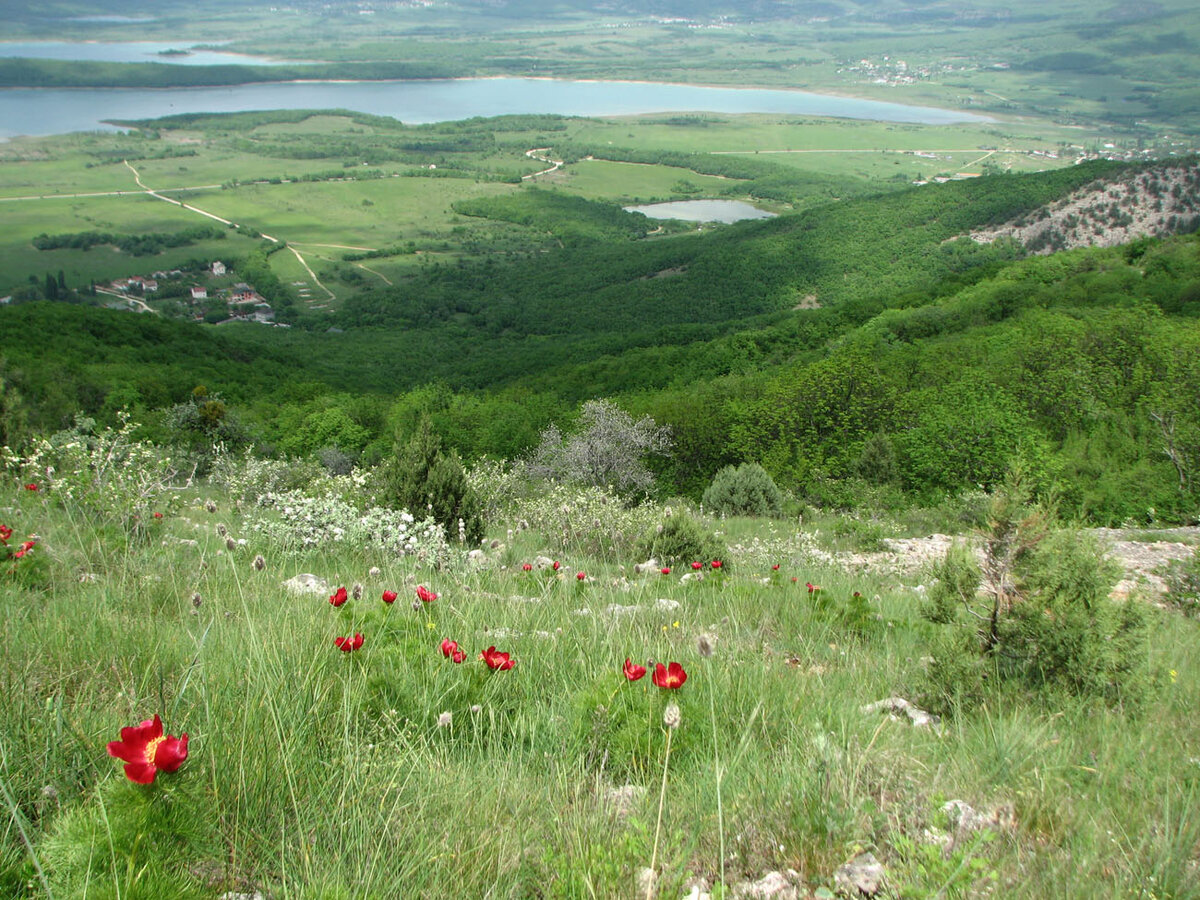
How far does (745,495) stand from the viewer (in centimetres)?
1928

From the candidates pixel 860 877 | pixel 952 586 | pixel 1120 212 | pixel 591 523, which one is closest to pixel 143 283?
pixel 591 523

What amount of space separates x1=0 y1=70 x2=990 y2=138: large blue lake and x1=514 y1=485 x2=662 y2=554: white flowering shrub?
571ft

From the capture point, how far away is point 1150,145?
128m

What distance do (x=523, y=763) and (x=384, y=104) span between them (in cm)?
20833

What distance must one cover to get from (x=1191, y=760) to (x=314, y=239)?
115227 mm

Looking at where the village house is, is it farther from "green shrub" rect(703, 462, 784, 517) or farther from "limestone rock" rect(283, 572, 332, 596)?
"limestone rock" rect(283, 572, 332, 596)

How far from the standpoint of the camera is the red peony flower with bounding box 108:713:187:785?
4.56ft

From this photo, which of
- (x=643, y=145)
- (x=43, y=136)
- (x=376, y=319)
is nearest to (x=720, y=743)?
(x=376, y=319)

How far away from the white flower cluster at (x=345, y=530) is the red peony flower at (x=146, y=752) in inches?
126

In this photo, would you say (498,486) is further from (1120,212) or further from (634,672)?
(1120,212)

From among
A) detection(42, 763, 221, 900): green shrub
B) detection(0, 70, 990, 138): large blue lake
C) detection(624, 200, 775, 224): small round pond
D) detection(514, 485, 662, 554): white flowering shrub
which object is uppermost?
detection(0, 70, 990, 138): large blue lake

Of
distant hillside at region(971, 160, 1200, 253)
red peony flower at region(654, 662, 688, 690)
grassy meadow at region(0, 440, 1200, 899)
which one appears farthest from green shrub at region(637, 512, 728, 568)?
distant hillside at region(971, 160, 1200, 253)

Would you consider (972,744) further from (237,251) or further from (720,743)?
(237,251)

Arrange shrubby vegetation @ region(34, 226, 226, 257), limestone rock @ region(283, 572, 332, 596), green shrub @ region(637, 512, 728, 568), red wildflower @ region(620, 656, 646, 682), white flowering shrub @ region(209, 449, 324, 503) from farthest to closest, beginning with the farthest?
shrubby vegetation @ region(34, 226, 226, 257) < white flowering shrub @ region(209, 449, 324, 503) < green shrub @ region(637, 512, 728, 568) < limestone rock @ region(283, 572, 332, 596) < red wildflower @ region(620, 656, 646, 682)
